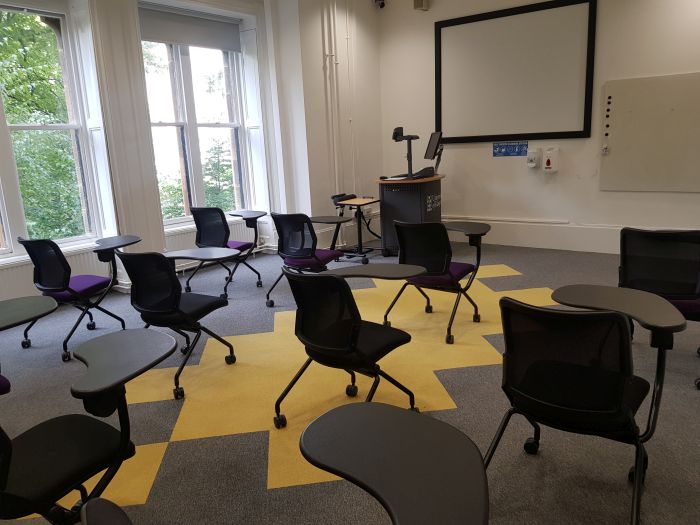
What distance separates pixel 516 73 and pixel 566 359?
5.66 m

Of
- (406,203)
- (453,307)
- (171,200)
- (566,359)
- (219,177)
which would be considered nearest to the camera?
(566,359)

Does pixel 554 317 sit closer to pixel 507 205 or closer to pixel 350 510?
pixel 350 510

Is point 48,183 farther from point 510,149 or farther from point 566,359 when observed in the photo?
point 510,149

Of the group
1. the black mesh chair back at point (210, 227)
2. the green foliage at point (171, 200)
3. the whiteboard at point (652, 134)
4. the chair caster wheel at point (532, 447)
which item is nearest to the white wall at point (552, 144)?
the whiteboard at point (652, 134)

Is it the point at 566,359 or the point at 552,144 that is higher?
the point at 552,144

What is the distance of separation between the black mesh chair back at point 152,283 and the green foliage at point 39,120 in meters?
2.58

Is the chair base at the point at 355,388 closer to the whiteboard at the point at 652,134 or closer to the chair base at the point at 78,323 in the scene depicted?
the chair base at the point at 78,323

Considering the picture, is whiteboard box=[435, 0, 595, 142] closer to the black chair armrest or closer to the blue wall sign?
the blue wall sign

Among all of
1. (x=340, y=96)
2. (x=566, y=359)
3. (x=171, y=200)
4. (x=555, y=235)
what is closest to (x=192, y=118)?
(x=171, y=200)

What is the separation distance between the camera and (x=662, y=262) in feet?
9.82

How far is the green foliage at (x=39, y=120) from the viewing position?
4668 millimetres

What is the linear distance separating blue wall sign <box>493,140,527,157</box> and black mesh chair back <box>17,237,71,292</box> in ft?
17.7

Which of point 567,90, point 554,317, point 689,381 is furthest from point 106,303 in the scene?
point 567,90

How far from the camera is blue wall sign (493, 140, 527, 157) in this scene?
21.8 ft
